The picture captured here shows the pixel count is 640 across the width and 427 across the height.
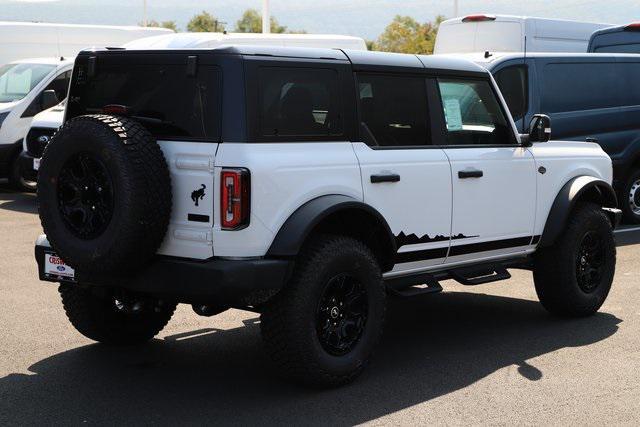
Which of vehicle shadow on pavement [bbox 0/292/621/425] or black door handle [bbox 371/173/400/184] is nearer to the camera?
vehicle shadow on pavement [bbox 0/292/621/425]

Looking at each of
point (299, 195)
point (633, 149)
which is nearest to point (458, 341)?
point (299, 195)

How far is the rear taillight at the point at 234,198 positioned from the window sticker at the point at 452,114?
6.24 ft

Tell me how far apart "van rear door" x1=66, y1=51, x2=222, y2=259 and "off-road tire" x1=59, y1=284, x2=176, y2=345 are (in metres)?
0.95

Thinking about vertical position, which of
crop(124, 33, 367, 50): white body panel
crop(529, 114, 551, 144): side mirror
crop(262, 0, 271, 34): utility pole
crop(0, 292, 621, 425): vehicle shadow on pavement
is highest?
crop(262, 0, 271, 34): utility pole

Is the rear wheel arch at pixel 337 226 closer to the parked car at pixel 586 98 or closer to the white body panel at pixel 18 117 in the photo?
the parked car at pixel 586 98

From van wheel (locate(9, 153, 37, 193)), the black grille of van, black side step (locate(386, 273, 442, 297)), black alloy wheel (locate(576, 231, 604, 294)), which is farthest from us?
van wheel (locate(9, 153, 37, 193))

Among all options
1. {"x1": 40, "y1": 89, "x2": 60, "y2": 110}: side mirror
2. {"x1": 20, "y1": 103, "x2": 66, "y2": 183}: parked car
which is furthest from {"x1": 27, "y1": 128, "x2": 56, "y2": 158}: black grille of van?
{"x1": 40, "y1": 89, "x2": 60, "y2": 110}: side mirror

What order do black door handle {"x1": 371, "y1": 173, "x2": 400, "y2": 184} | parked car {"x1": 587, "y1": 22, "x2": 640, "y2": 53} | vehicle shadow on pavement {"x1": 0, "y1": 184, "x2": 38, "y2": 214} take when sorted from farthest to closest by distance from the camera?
1. parked car {"x1": 587, "y1": 22, "x2": 640, "y2": 53}
2. vehicle shadow on pavement {"x1": 0, "y1": 184, "x2": 38, "y2": 214}
3. black door handle {"x1": 371, "y1": 173, "x2": 400, "y2": 184}

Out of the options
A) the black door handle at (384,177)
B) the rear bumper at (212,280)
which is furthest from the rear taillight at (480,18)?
the rear bumper at (212,280)

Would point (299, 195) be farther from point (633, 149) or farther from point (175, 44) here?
point (175, 44)

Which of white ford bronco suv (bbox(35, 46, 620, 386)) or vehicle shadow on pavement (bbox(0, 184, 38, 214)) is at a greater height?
white ford bronco suv (bbox(35, 46, 620, 386))

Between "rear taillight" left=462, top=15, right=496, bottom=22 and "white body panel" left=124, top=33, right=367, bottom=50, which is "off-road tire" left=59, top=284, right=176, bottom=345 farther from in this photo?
"rear taillight" left=462, top=15, right=496, bottom=22

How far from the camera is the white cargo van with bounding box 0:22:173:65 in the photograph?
806 inches

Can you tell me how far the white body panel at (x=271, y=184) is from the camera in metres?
5.66
